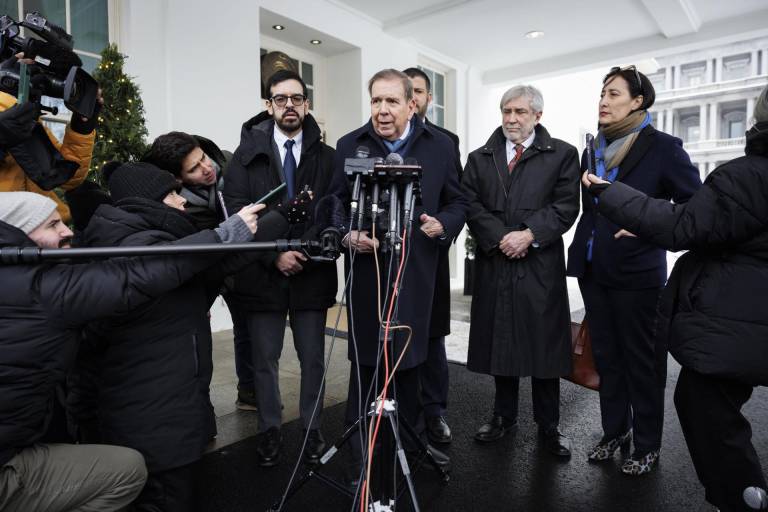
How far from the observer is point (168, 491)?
1.73 meters

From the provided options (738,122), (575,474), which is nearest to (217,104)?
(575,474)

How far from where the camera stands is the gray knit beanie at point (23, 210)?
1.47 meters

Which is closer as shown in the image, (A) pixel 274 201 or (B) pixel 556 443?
(A) pixel 274 201

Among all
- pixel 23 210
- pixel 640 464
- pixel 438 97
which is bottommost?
pixel 640 464

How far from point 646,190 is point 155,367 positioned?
2170 mm

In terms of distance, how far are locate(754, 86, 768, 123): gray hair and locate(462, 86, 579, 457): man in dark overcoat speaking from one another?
3.16ft

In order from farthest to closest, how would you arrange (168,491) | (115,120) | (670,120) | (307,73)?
(670,120), (307,73), (115,120), (168,491)

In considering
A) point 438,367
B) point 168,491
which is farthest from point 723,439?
point 168,491

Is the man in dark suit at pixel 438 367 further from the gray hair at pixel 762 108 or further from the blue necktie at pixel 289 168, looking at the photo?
the gray hair at pixel 762 108

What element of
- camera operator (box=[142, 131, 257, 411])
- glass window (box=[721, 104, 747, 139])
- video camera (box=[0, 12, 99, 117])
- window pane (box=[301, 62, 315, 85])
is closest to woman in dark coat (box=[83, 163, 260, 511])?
camera operator (box=[142, 131, 257, 411])

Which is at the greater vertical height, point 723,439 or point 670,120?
point 670,120

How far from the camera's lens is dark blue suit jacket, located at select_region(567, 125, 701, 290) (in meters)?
2.31

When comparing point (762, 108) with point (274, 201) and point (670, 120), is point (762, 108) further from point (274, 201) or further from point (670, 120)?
point (670, 120)

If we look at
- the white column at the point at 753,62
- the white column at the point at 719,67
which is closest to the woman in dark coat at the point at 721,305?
the white column at the point at 753,62
